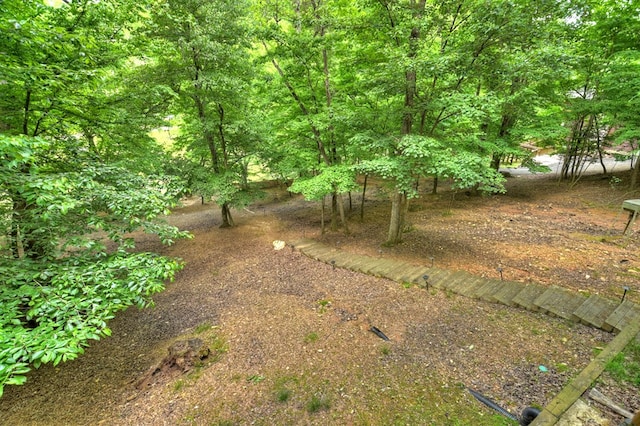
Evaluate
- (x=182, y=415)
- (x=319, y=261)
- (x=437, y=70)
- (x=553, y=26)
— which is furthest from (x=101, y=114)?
(x=553, y=26)

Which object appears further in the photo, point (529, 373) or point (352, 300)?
point (352, 300)

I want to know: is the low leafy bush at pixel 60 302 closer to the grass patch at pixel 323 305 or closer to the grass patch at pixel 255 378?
the grass patch at pixel 255 378

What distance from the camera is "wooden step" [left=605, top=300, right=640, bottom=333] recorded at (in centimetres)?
383

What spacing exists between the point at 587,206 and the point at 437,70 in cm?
1007

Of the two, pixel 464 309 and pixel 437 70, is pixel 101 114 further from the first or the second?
pixel 464 309

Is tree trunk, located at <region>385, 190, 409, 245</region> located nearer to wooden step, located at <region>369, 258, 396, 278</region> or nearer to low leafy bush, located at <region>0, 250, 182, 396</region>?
wooden step, located at <region>369, 258, 396, 278</region>

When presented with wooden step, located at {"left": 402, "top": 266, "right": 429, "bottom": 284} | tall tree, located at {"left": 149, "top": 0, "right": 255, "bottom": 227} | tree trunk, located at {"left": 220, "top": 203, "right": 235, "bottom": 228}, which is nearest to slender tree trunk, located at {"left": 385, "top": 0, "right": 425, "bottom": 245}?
wooden step, located at {"left": 402, "top": 266, "right": 429, "bottom": 284}

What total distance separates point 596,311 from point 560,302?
440mm

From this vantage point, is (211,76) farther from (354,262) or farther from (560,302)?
(560,302)

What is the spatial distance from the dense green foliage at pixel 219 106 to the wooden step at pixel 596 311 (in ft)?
8.97

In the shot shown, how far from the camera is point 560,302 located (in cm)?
457

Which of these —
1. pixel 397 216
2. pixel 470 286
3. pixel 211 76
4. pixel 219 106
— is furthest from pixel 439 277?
pixel 219 106

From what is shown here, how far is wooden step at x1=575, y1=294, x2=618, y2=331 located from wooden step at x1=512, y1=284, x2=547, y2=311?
22.8 inches

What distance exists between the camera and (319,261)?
7996 millimetres
